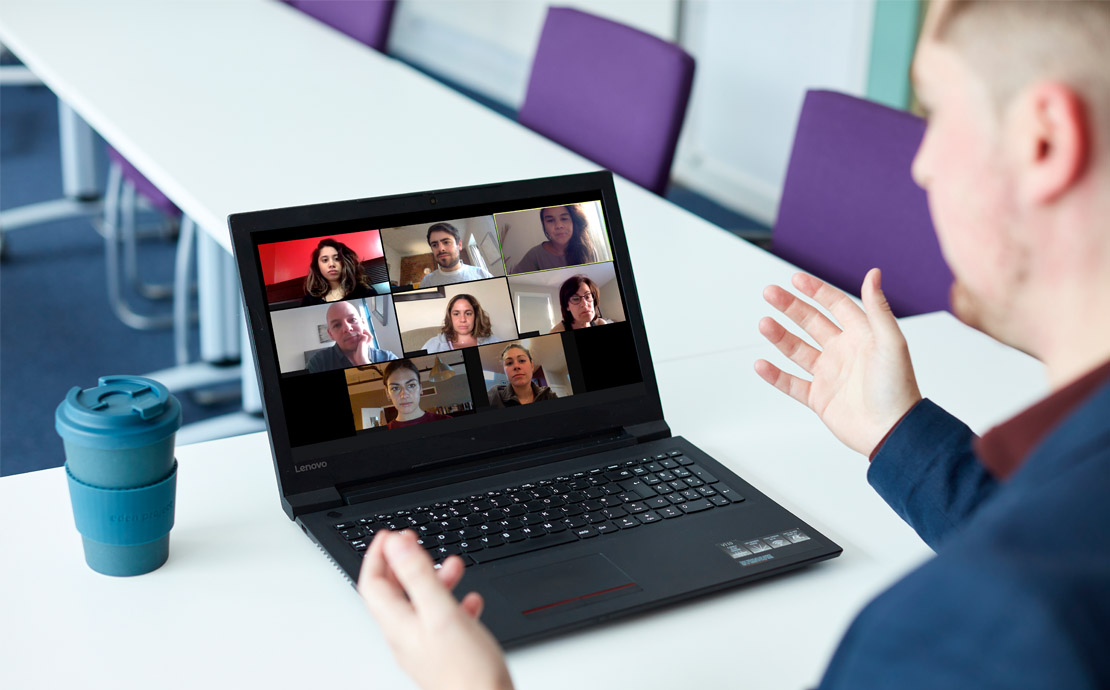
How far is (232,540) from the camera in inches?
41.5

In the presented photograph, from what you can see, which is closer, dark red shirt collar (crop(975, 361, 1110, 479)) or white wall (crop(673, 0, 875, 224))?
dark red shirt collar (crop(975, 361, 1110, 479))

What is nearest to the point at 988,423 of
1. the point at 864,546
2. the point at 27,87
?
the point at 864,546

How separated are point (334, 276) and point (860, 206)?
113 centimetres

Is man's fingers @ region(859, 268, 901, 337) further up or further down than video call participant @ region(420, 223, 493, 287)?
further down

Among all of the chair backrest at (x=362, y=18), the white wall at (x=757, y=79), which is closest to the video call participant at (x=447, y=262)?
the chair backrest at (x=362, y=18)

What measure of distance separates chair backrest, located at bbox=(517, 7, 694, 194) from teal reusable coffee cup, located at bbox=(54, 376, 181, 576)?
1.45 m

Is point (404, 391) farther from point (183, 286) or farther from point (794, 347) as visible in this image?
point (183, 286)

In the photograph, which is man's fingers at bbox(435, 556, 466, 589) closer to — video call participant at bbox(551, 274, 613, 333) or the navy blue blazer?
the navy blue blazer

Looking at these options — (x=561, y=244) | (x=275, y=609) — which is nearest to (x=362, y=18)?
(x=561, y=244)

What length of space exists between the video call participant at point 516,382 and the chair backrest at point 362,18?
201cm

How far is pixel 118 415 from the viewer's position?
93 cm

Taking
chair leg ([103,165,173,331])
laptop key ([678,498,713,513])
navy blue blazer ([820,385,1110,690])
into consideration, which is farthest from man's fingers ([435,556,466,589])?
chair leg ([103,165,173,331])

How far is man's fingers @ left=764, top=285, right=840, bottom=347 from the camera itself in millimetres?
1178

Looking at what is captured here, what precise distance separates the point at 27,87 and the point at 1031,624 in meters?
5.59
